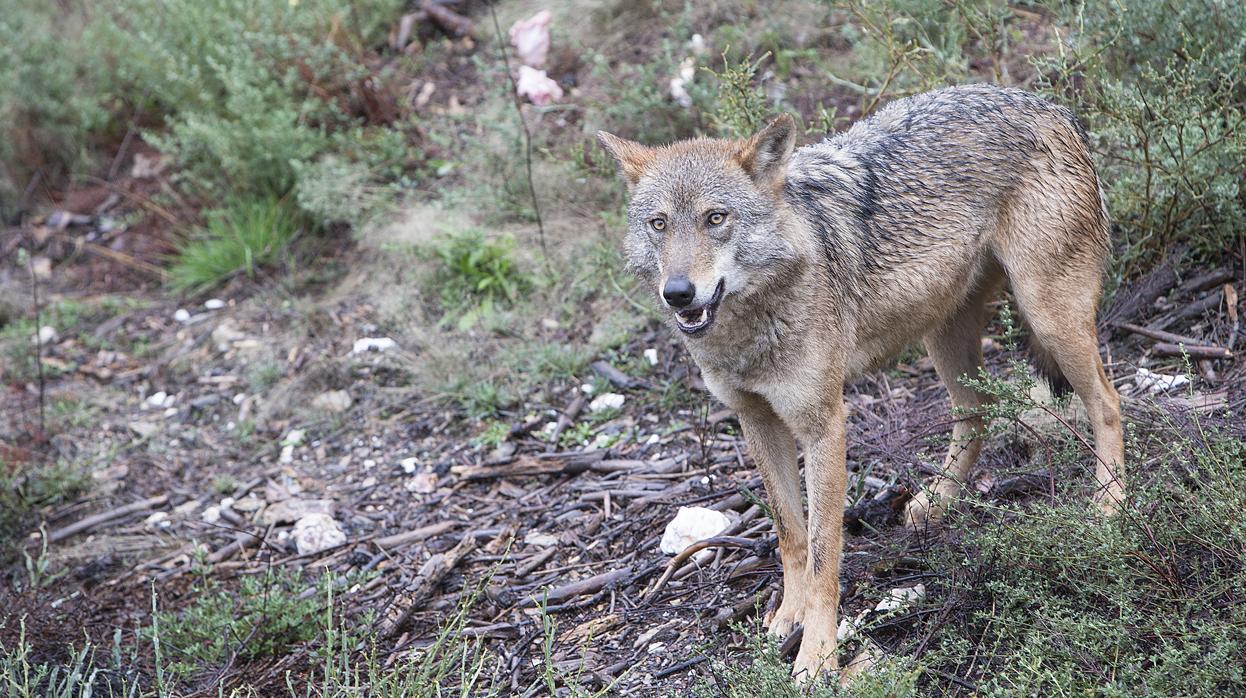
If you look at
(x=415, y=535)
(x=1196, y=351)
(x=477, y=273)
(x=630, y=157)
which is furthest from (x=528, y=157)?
(x=1196, y=351)

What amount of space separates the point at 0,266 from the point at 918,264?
9146 millimetres

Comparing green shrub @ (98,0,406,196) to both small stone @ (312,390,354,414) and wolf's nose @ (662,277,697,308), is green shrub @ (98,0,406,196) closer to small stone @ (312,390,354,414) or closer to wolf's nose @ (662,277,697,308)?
small stone @ (312,390,354,414)

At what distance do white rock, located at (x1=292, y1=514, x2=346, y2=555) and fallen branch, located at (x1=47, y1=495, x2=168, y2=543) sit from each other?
127cm

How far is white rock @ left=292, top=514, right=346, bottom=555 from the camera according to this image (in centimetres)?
624

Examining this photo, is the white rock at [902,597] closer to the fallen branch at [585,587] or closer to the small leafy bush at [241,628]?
the fallen branch at [585,587]

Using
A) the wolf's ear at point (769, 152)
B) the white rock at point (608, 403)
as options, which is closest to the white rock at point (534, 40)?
the white rock at point (608, 403)

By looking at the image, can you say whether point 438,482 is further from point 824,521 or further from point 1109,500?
point 1109,500

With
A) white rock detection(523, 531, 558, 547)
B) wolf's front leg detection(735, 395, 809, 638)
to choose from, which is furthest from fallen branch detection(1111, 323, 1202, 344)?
white rock detection(523, 531, 558, 547)

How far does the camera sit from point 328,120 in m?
9.80

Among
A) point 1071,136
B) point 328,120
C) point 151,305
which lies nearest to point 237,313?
point 151,305

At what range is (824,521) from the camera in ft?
14.5

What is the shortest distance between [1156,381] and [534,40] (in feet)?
18.9

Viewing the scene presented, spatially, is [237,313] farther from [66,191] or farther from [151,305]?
[66,191]

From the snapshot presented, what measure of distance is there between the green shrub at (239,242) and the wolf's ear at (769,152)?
5.86 meters
